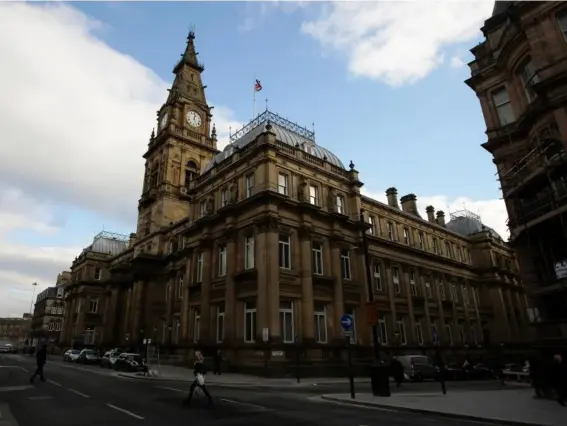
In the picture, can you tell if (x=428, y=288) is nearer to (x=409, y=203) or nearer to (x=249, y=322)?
(x=409, y=203)

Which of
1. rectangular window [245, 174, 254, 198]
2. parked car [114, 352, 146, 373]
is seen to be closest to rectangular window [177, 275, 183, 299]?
parked car [114, 352, 146, 373]

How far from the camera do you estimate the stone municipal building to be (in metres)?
28.1

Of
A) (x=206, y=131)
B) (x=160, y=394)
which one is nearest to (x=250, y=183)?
(x=160, y=394)

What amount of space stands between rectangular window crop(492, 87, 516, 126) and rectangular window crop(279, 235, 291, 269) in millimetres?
16970

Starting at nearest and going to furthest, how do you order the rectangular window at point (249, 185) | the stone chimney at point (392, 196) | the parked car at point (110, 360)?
the rectangular window at point (249, 185)
the parked car at point (110, 360)
the stone chimney at point (392, 196)

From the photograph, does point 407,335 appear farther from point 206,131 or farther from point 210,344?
point 206,131

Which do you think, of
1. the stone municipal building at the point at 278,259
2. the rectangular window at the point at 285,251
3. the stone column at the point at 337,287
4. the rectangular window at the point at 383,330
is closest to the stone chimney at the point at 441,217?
the stone municipal building at the point at 278,259

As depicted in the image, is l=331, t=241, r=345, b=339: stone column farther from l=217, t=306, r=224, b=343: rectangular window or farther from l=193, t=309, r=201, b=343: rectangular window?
l=193, t=309, r=201, b=343: rectangular window

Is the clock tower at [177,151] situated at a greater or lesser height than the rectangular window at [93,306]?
greater

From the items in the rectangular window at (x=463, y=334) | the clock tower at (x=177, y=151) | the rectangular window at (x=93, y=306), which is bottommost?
the rectangular window at (x=463, y=334)

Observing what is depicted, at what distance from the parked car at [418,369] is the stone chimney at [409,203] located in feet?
93.3

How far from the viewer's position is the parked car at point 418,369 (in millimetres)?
27344

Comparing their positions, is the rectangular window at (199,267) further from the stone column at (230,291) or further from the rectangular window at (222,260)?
the stone column at (230,291)

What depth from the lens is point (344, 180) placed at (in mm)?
35531
